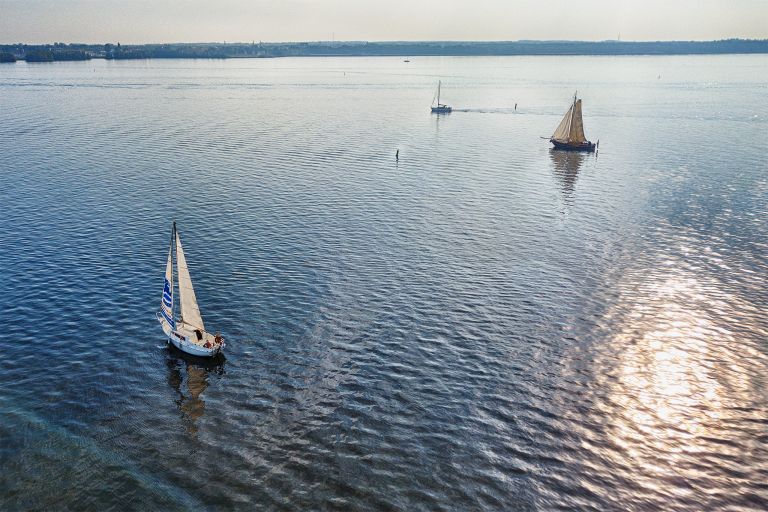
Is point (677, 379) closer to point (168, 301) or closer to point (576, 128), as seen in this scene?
point (168, 301)

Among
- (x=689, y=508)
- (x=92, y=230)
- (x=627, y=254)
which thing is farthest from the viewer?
(x=92, y=230)

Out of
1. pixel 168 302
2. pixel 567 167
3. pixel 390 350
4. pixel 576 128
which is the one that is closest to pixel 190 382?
pixel 168 302

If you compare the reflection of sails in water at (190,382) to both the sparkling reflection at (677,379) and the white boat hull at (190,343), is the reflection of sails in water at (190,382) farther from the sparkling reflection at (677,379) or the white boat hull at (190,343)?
the sparkling reflection at (677,379)

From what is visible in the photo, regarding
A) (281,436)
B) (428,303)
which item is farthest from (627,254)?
(281,436)

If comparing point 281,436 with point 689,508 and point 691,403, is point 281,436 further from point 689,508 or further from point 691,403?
point 691,403

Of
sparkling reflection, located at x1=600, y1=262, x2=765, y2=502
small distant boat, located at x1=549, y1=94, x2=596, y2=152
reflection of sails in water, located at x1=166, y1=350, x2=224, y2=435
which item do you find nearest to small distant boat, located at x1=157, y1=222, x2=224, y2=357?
reflection of sails in water, located at x1=166, y1=350, x2=224, y2=435

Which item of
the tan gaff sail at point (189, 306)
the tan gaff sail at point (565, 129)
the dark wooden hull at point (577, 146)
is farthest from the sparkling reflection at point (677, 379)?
the tan gaff sail at point (565, 129)

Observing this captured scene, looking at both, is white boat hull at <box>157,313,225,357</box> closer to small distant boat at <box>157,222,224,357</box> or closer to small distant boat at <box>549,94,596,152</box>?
small distant boat at <box>157,222,224,357</box>

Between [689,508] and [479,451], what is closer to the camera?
[689,508]
